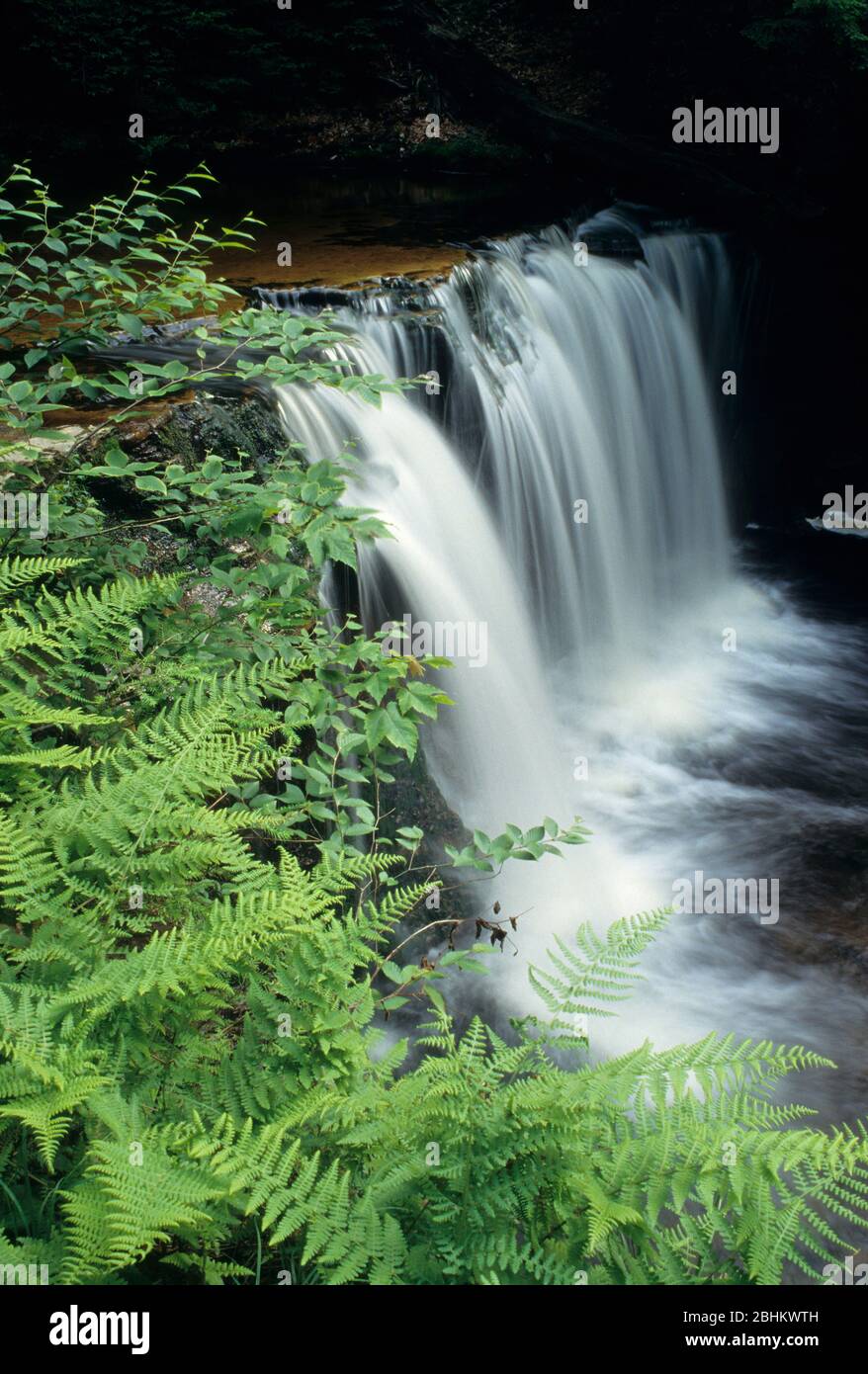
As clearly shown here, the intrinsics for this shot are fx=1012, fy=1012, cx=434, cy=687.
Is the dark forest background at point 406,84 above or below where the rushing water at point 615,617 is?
above

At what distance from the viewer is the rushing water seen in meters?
5.72

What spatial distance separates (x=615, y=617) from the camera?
8812mm

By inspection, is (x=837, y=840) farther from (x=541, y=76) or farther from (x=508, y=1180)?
(x=541, y=76)

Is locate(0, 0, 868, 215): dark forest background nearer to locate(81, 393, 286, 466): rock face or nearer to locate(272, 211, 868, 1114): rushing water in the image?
locate(272, 211, 868, 1114): rushing water

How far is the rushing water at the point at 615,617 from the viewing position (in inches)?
225

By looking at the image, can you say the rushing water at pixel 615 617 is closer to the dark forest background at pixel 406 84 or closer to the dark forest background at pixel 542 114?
the dark forest background at pixel 542 114

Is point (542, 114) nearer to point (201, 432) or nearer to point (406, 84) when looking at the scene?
point (406, 84)

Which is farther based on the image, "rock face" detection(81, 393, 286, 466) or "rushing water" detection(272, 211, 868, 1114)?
"rushing water" detection(272, 211, 868, 1114)

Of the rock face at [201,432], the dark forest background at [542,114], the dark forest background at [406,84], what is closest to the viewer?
the rock face at [201,432]

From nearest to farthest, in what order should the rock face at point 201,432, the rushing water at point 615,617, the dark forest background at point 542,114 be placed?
the rock face at point 201,432 < the rushing water at point 615,617 < the dark forest background at point 542,114

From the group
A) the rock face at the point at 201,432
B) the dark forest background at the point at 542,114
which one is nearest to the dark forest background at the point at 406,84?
the dark forest background at the point at 542,114

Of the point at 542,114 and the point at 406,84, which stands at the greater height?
the point at 406,84

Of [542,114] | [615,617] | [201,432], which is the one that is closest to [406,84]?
[542,114]

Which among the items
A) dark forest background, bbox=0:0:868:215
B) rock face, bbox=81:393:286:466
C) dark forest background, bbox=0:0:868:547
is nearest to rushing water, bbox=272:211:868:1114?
rock face, bbox=81:393:286:466
